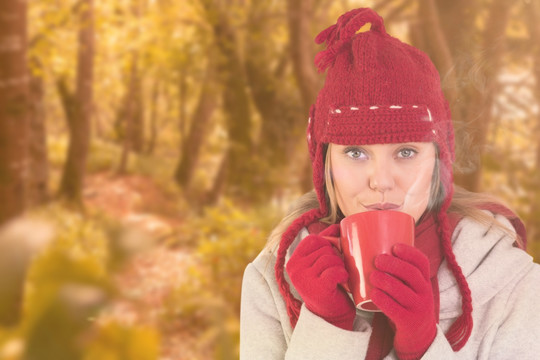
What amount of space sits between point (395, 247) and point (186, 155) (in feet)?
26.2

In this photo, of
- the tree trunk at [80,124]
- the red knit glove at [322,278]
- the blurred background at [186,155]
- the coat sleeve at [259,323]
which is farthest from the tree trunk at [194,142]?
the red knit glove at [322,278]

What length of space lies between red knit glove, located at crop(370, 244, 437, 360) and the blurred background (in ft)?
1.53

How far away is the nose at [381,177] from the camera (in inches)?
48.3

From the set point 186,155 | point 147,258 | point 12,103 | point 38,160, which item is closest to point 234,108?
point 147,258

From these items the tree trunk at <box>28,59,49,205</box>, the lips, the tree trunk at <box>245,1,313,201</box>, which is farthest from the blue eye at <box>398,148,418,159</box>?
the tree trunk at <box>28,59,49,205</box>

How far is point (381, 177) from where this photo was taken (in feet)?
4.03

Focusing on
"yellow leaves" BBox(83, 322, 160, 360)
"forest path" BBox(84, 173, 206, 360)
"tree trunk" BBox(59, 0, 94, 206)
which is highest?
"tree trunk" BBox(59, 0, 94, 206)

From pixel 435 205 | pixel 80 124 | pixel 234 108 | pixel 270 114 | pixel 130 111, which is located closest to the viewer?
pixel 435 205

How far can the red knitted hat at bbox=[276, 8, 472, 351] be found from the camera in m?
1.21

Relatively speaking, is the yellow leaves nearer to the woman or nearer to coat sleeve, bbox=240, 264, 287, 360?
coat sleeve, bbox=240, 264, 287, 360

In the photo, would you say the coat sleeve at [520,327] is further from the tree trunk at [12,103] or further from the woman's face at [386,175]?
the tree trunk at [12,103]

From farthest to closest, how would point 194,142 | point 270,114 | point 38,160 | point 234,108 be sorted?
1. point 194,142
2. point 38,160
3. point 234,108
4. point 270,114

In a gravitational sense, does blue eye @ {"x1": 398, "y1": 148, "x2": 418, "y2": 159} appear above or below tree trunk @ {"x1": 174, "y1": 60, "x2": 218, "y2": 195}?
above

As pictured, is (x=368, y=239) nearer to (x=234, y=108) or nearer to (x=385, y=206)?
(x=385, y=206)
